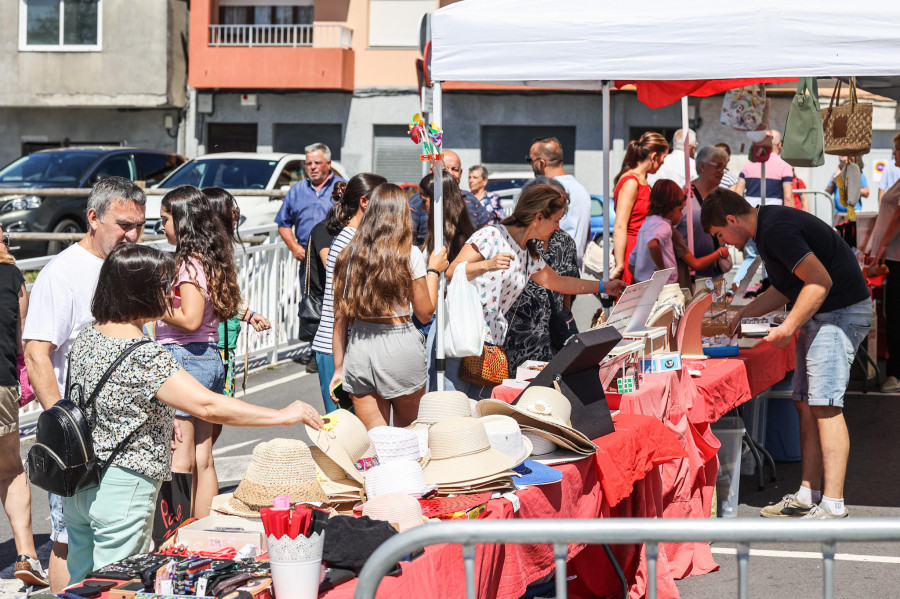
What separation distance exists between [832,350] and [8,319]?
4.12 m

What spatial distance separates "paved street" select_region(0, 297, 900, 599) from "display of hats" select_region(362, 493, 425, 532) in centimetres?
215

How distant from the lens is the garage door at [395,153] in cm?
2634

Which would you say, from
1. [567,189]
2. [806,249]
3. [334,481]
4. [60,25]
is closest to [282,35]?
[60,25]

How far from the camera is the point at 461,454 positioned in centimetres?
378

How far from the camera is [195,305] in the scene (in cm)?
498

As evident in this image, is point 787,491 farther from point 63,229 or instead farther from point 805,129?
point 63,229

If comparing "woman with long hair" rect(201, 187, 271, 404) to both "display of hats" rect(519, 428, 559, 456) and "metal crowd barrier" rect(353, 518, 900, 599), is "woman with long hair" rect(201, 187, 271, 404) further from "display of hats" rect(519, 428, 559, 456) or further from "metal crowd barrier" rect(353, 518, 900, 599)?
"metal crowd barrier" rect(353, 518, 900, 599)

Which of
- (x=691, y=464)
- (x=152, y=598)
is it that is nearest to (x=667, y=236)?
(x=691, y=464)

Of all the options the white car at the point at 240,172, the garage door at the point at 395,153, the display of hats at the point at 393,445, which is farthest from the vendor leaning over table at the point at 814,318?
the garage door at the point at 395,153

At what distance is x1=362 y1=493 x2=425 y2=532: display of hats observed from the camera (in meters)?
3.27

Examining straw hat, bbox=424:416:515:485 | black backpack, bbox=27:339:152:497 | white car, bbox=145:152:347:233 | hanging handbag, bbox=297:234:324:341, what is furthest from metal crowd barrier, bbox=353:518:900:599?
white car, bbox=145:152:347:233

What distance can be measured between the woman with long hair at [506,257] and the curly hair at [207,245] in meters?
1.36

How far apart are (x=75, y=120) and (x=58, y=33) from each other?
210 centimetres

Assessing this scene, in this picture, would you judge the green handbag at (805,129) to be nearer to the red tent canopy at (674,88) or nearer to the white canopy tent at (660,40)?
the red tent canopy at (674,88)
